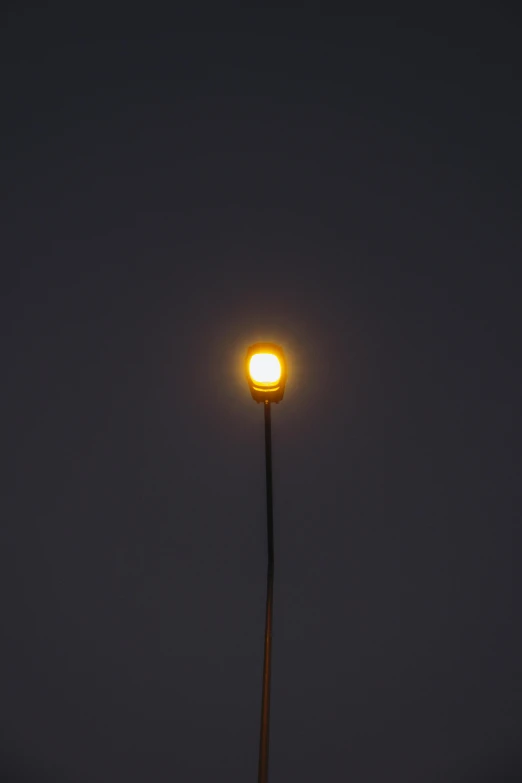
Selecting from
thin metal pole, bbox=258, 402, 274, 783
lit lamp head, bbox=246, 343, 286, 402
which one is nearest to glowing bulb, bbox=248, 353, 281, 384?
lit lamp head, bbox=246, 343, 286, 402

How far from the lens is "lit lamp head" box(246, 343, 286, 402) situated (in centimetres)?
386

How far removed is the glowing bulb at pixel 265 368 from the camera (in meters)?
3.87

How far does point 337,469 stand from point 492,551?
1.43 meters

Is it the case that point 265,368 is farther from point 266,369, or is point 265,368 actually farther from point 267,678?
point 267,678

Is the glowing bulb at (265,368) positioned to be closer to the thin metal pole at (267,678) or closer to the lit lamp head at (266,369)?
the lit lamp head at (266,369)

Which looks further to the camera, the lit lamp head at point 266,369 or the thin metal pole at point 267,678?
the lit lamp head at point 266,369

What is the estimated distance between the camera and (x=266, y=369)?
3881 millimetres

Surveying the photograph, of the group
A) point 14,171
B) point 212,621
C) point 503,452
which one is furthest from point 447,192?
point 212,621

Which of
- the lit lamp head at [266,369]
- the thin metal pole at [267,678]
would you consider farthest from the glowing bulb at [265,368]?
the thin metal pole at [267,678]

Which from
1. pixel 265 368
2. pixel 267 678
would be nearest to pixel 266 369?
pixel 265 368

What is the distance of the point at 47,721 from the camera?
6.05 m

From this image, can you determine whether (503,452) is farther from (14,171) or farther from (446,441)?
(14,171)

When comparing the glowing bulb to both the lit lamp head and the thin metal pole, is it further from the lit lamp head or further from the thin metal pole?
the thin metal pole

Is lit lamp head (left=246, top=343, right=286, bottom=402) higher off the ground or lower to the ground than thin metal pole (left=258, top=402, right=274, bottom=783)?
higher
